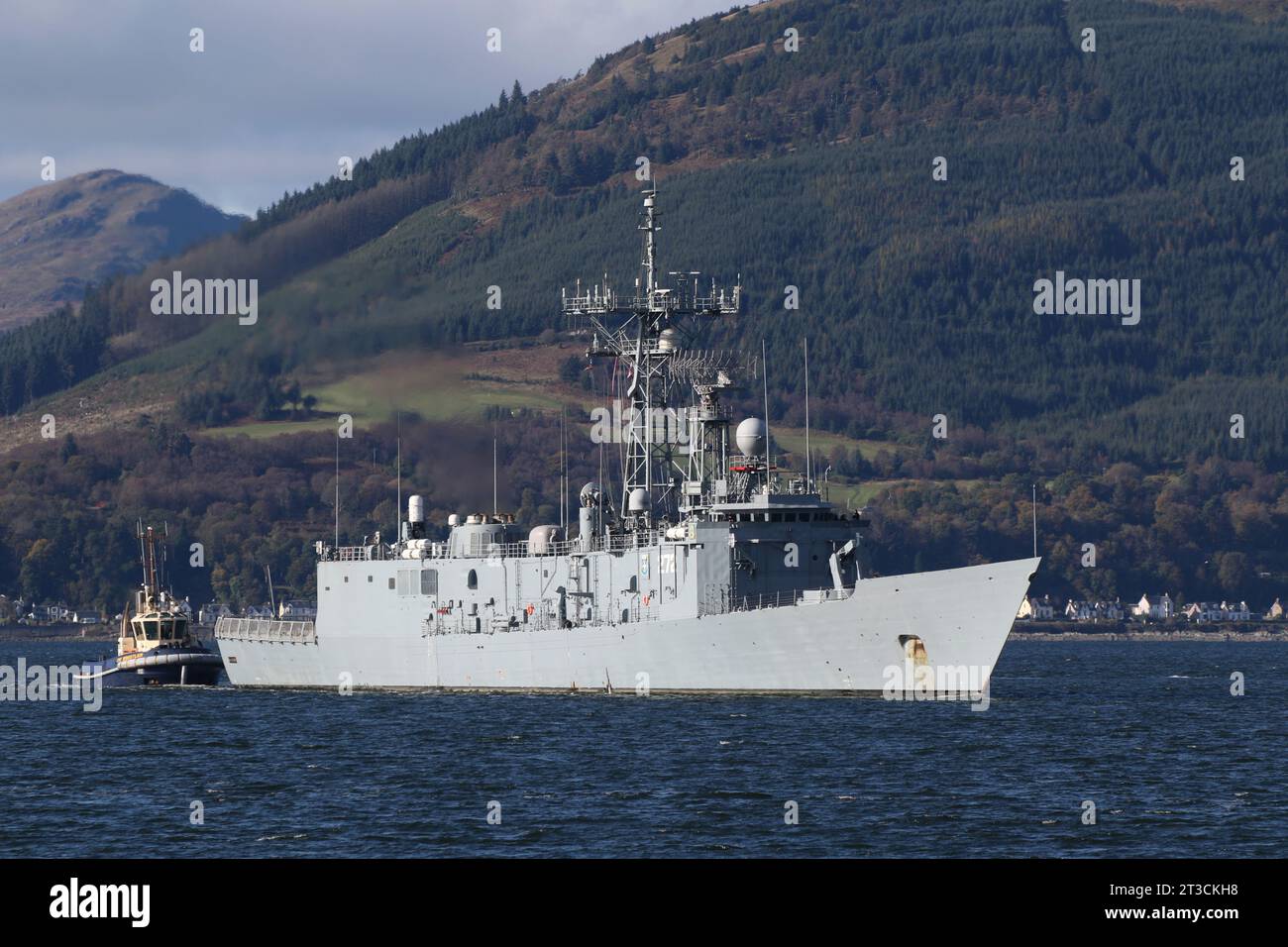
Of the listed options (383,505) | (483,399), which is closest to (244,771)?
(383,505)

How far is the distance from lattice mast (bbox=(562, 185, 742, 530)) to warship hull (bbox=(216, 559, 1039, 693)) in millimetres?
5978

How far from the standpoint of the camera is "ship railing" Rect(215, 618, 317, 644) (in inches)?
2808

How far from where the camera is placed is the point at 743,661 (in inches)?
2064

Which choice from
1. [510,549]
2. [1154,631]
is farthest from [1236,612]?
[510,549]

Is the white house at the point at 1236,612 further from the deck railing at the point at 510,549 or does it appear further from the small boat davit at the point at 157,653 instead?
the small boat davit at the point at 157,653

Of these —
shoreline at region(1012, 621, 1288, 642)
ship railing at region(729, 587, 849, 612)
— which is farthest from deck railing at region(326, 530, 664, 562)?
shoreline at region(1012, 621, 1288, 642)

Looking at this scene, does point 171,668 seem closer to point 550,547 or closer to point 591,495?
→ point 550,547

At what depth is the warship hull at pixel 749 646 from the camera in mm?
48750

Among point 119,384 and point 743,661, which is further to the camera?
point 119,384

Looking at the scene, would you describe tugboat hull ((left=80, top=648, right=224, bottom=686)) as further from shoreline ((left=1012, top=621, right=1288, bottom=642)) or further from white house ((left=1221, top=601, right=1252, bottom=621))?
white house ((left=1221, top=601, right=1252, bottom=621))

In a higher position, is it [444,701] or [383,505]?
[383,505]
